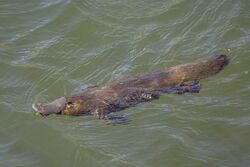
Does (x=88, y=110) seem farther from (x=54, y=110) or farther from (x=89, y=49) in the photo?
(x=89, y=49)

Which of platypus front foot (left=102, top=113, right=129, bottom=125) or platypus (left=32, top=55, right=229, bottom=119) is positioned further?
platypus (left=32, top=55, right=229, bottom=119)

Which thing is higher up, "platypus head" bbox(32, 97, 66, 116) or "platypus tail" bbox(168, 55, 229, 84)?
"platypus tail" bbox(168, 55, 229, 84)

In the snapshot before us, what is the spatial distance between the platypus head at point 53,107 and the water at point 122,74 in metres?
0.30

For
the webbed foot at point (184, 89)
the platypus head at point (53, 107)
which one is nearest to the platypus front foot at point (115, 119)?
the platypus head at point (53, 107)

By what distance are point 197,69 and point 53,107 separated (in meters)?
2.30

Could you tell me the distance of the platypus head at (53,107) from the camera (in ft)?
27.9

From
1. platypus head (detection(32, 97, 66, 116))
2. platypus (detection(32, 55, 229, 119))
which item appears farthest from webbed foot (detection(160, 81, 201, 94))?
platypus head (detection(32, 97, 66, 116))

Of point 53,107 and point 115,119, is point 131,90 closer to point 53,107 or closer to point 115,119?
point 115,119

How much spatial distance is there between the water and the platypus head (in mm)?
305

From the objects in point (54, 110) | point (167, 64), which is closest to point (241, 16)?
point (167, 64)

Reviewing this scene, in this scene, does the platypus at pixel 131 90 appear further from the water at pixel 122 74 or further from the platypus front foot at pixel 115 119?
the water at pixel 122 74

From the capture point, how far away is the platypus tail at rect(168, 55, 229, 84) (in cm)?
892

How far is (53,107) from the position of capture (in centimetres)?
852

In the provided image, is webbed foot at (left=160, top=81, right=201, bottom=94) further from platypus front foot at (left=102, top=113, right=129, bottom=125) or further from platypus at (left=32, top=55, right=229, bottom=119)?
platypus front foot at (left=102, top=113, right=129, bottom=125)
